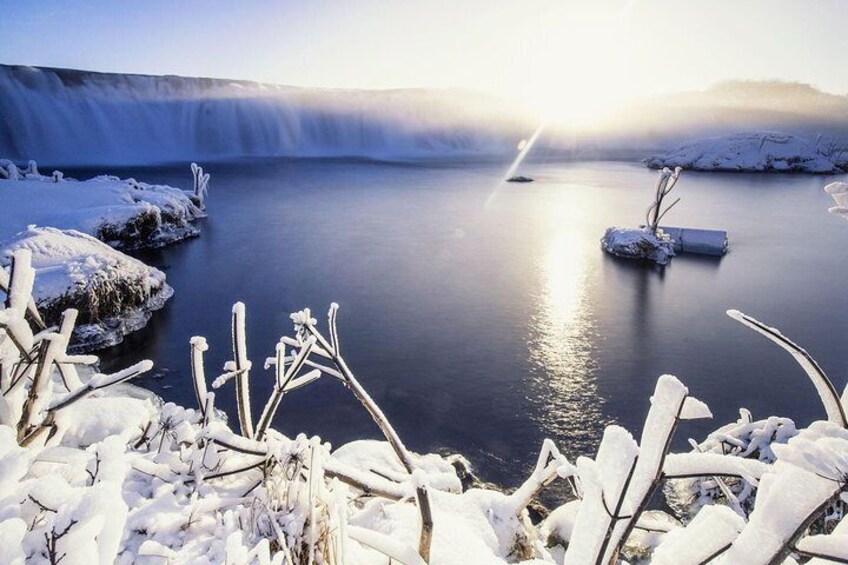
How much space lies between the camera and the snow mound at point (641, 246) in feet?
67.4

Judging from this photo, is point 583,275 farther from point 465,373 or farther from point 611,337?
point 465,373

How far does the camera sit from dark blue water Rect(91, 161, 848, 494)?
990 cm

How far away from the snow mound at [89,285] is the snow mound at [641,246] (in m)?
18.9

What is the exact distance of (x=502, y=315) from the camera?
14.8m

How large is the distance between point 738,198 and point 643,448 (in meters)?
44.3

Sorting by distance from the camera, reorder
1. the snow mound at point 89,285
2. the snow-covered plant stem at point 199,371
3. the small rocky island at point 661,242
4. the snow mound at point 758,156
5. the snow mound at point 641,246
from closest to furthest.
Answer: the snow-covered plant stem at point 199,371 → the snow mound at point 89,285 → the snow mound at point 641,246 → the small rocky island at point 661,242 → the snow mound at point 758,156

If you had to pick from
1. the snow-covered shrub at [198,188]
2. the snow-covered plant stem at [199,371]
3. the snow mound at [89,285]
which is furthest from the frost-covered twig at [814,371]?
the snow-covered shrub at [198,188]

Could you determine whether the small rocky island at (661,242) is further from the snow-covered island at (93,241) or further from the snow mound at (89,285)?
the snow mound at (89,285)

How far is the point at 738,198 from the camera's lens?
37031 millimetres

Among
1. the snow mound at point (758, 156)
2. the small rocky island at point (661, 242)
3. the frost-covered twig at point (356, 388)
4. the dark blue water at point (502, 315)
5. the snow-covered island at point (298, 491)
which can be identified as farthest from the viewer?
the snow mound at point (758, 156)

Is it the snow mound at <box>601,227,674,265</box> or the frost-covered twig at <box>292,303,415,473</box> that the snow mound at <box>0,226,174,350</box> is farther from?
the snow mound at <box>601,227,674,265</box>

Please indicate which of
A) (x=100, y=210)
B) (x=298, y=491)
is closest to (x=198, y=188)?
(x=100, y=210)

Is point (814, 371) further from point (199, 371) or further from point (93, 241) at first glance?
point (93, 241)

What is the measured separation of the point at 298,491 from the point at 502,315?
13.1 metres
